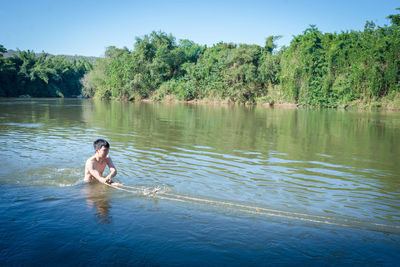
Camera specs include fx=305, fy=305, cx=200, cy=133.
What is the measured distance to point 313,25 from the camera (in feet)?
140

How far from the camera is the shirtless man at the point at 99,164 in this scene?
6.46 m

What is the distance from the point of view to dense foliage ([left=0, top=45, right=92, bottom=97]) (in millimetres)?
71125

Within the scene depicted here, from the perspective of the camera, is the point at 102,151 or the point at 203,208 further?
the point at 102,151

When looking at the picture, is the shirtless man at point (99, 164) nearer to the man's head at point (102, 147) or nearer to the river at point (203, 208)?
the man's head at point (102, 147)

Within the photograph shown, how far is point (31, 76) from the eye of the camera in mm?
75250

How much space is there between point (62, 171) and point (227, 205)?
4.70m

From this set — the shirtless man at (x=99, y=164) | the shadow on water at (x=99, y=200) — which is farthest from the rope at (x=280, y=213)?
the shirtless man at (x=99, y=164)

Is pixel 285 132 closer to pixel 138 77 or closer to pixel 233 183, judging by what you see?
pixel 233 183

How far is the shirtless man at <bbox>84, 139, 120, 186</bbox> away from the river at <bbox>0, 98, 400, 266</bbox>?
0.29 m

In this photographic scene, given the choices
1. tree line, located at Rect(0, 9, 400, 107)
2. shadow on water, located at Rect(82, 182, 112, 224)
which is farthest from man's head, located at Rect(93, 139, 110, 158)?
tree line, located at Rect(0, 9, 400, 107)

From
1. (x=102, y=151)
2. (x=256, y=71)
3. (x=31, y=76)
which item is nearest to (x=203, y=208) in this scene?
(x=102, y=151)

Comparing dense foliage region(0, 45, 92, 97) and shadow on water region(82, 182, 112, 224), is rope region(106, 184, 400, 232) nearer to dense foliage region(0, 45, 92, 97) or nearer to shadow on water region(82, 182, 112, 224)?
shadow on water region(82, 182, 112, 224)

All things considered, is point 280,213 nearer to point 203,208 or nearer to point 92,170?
point 203,208

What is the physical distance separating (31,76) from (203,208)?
8276 cm
